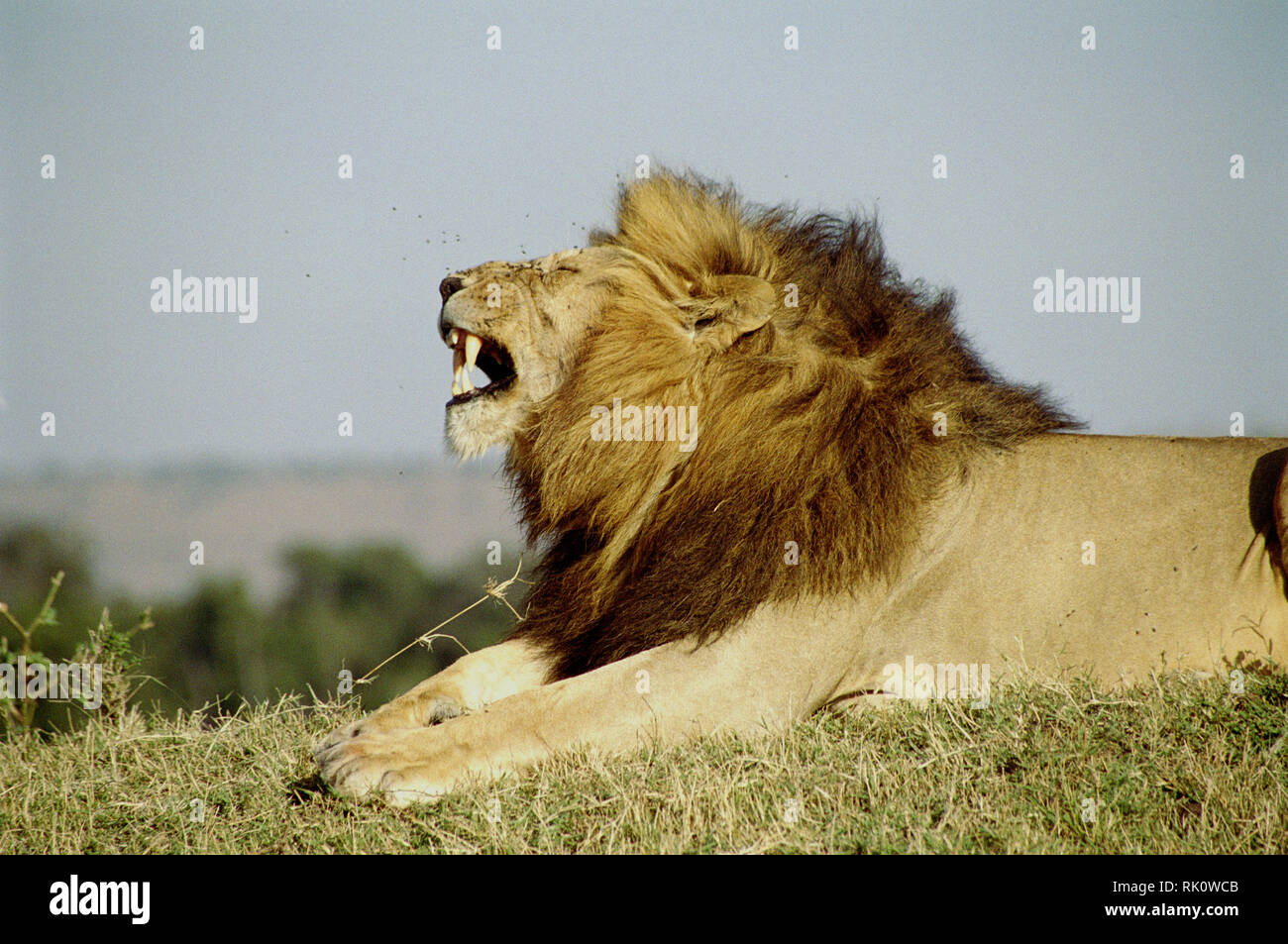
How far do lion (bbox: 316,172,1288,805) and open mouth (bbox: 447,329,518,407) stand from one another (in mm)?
12

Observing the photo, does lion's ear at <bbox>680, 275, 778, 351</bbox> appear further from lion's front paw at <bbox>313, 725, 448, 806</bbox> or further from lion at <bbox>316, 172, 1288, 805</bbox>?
lion's front paw at <bbox>313, 725, 448, 806</bbox>

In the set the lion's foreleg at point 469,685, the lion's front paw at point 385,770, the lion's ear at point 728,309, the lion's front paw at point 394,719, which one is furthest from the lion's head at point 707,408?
the lion's front paw at point 385,770

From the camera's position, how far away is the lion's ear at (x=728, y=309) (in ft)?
15.4

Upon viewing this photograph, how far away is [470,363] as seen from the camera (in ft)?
16.4

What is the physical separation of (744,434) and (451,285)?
130 centimetres

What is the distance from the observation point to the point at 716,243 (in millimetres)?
4855

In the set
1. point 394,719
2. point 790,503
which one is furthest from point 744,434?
point 394,719

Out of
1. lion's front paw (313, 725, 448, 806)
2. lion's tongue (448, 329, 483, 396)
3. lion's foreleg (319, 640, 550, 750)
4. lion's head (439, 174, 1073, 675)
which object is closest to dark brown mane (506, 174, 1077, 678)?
lion's head (439, 174, 1073, 675)

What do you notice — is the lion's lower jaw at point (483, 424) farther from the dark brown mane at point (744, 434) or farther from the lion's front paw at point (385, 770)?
the lion's front paw at point (385, 770)

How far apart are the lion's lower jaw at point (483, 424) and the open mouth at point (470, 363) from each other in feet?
0.15

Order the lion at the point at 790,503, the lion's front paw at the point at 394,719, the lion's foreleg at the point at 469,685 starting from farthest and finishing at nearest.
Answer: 1. the lion's foreleg at the point at 469,685
2. the lion at the point at 790,503
3. the lion's front paw at the point at 394,719

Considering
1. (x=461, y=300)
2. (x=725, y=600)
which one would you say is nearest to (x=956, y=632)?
(x=725, y=600)

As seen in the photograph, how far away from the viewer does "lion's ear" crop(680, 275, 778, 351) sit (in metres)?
4.70
